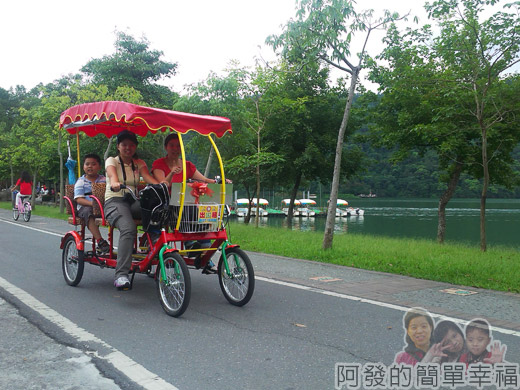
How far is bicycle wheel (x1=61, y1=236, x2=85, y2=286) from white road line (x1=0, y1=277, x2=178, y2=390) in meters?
0.72

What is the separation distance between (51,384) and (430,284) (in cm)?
592

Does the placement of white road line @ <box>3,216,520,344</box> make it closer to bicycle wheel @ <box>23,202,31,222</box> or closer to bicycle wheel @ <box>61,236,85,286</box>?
bicycle wheel @ <box>61,236,85,286</box>

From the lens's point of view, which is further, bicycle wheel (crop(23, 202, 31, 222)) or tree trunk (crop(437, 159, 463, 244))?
tree trunk (crop(437, 159, 463, 244))

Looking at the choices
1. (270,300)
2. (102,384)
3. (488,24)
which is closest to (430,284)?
(270,300)

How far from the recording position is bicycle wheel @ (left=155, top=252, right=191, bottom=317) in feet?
18.7

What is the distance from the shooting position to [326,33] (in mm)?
10258

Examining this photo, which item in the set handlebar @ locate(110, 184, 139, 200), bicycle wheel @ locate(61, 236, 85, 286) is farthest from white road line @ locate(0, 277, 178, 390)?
handlebar @ locate(110, 184, 139, 200)

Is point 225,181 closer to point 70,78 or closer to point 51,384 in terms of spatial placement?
point 51,384

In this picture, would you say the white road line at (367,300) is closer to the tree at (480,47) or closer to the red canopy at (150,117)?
the red canopy at (150,117)

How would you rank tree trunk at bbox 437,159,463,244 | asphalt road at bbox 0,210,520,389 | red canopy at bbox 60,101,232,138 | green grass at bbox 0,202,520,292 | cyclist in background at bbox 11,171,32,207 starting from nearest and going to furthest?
asphalt road at bbox 0,210,520,389 < red canopy at bbox 60,101,232,138 < green grass at bbox 0,202,520,292 < tree trunk at bbox 437,159,463,244 < cyclist in background at bbox 11,171,32,207

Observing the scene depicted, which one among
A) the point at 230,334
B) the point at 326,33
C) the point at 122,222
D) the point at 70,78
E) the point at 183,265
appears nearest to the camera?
the point at 230,334

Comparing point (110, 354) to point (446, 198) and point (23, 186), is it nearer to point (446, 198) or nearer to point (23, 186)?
point (23, 186)

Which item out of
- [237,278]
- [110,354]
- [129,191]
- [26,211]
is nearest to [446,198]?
[237,278]

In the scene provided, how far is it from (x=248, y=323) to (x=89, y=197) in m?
3.53
